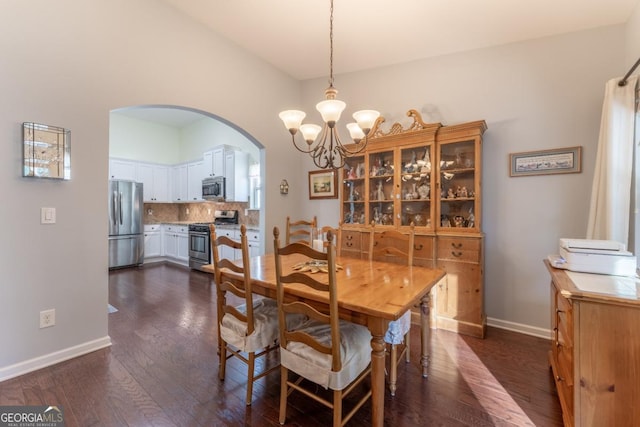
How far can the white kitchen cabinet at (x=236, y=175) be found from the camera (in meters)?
5.31

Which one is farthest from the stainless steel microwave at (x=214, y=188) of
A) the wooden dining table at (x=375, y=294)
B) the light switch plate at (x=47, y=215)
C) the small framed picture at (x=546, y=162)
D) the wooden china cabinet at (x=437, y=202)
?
the small framed picture at (x=546, y=162)

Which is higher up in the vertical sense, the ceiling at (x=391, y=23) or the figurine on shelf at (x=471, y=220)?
the ceiling at (x=391, y=23)

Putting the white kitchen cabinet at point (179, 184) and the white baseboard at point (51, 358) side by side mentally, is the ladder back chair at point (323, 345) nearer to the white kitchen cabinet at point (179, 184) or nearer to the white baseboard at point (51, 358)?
the white baseboard at point (51, 358)

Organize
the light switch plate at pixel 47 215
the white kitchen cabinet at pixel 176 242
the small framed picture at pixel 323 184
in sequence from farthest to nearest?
the white kitchen cabinet at pixel 176 242
the small framed picture at pixel 323 184
the light switch plate at pixel 47 215

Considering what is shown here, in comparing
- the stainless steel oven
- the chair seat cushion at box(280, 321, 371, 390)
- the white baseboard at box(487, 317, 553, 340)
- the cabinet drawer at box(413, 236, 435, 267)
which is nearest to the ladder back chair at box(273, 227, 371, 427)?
the chair seat cushion at box(280, 321, 371, 390)

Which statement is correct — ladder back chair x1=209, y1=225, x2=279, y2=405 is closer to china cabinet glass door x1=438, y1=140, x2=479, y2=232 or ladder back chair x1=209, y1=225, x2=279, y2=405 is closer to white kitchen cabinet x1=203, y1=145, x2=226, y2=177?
china cabinet glass door x1=438, y1=140, x2=479, y2=232

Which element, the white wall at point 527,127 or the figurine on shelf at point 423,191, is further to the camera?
the figurine on shelf at point 423,191

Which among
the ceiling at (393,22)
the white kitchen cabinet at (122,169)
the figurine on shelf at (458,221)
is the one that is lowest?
the figurine on shelf at (458,221)

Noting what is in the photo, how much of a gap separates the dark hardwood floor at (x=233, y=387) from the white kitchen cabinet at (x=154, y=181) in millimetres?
4078

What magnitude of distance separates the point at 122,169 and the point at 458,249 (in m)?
6.21

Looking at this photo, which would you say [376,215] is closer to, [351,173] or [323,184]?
[351,173]

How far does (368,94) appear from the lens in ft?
12.4

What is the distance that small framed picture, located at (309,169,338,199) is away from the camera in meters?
4.04

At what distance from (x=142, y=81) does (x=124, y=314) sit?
2.53 meters
